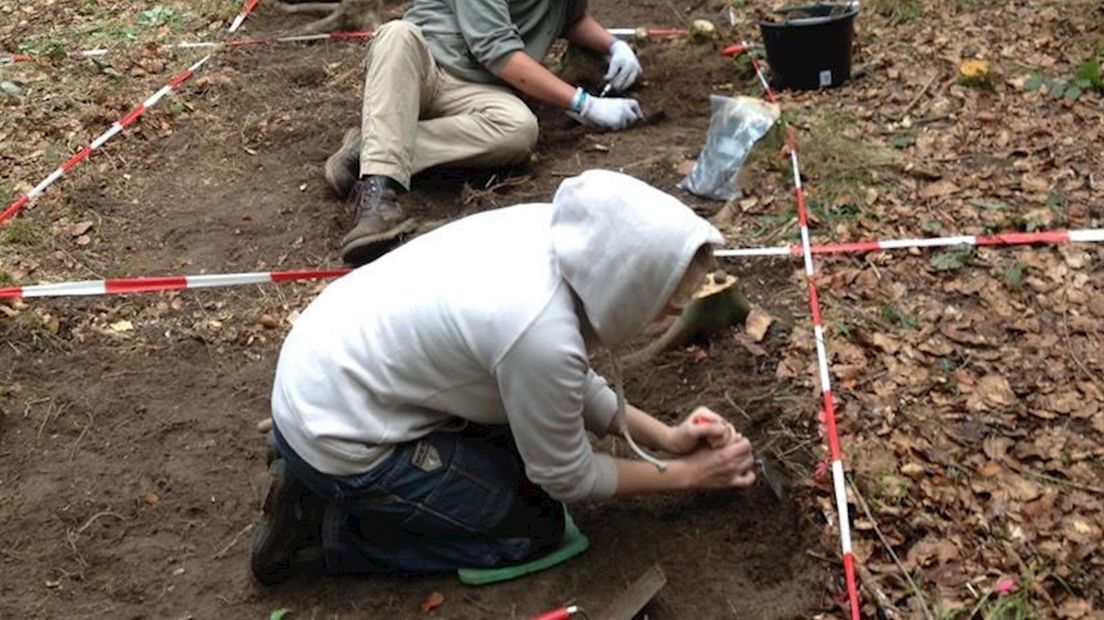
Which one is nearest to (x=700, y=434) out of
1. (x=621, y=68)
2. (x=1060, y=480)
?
(x=1060, y=480)

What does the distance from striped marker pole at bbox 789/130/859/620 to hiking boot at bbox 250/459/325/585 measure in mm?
1310

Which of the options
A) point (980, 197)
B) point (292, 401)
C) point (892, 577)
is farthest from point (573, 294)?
point (980, 197)

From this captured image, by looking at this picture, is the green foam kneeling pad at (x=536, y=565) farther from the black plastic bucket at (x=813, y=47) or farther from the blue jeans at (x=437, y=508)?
the black plastic bucket at (x=813, y=47)

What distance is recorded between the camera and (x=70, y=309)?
3.98m

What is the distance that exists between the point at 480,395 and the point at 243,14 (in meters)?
5.05

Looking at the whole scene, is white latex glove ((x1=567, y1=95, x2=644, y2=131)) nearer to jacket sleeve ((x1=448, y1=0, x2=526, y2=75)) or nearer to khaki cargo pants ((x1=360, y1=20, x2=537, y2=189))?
khaki cargo pants ((x1=360, y1=20, x2=537, y2=189))

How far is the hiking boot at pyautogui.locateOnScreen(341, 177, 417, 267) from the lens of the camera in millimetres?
4027

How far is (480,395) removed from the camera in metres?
2.42

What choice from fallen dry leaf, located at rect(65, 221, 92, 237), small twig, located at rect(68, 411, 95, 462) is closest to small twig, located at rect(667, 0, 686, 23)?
fallen dry leaf, located at rect(65, 221, 92, 237)

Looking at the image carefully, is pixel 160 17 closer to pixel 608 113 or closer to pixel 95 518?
pixel 608 113

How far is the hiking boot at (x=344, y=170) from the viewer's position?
4.54 m

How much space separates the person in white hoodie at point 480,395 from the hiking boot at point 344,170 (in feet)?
6.81

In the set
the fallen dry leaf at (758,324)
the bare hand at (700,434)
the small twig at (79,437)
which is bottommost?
the small twig at (79,437)

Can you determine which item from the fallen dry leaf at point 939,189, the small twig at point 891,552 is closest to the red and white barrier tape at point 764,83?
the fallen dry leaf at point 939,189
